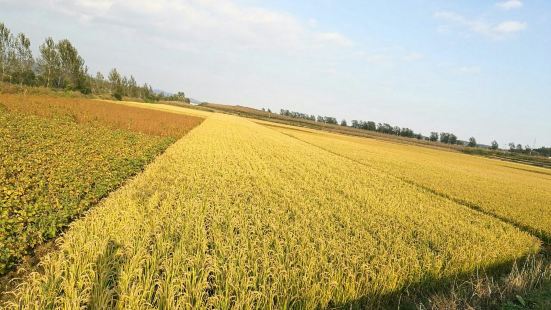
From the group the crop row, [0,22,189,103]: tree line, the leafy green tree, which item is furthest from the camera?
the leafy green tree

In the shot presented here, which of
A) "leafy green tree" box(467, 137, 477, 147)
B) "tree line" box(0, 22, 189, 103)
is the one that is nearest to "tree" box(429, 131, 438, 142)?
"leafy green tree" box(467, 137, 477, 147)

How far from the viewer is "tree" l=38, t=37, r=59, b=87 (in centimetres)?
7294

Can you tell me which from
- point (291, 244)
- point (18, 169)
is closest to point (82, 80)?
point (18, 169)

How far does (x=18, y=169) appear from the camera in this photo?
840 cm

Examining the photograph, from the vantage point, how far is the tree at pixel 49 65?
72.9m

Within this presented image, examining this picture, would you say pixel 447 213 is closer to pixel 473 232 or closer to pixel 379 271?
pixel 473 232

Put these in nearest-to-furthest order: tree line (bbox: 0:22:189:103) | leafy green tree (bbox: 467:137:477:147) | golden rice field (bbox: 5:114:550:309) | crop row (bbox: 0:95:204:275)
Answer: golden rice field (bbox: 5:114:550:309) → crop row (bbox: 0:95:204:275) → tree line (bbox: 0:22:189:103) → leafy green tree (bbox: 467:137:477:147)

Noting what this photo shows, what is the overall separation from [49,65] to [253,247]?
8701 cm

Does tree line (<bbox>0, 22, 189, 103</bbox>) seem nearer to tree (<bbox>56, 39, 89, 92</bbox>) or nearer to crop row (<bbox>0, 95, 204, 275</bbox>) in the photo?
tree (<bbox>56, 39, 89, 92</bbox>)

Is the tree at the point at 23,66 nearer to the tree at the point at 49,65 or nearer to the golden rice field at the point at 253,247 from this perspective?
the tree at the point at 49,65

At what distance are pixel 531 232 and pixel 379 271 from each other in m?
9.24

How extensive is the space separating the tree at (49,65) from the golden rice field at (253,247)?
78.2m

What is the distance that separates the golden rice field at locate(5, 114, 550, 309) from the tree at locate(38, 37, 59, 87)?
78213mm

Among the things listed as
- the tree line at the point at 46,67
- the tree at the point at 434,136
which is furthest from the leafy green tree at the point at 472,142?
the tree line at the point at 46,67
